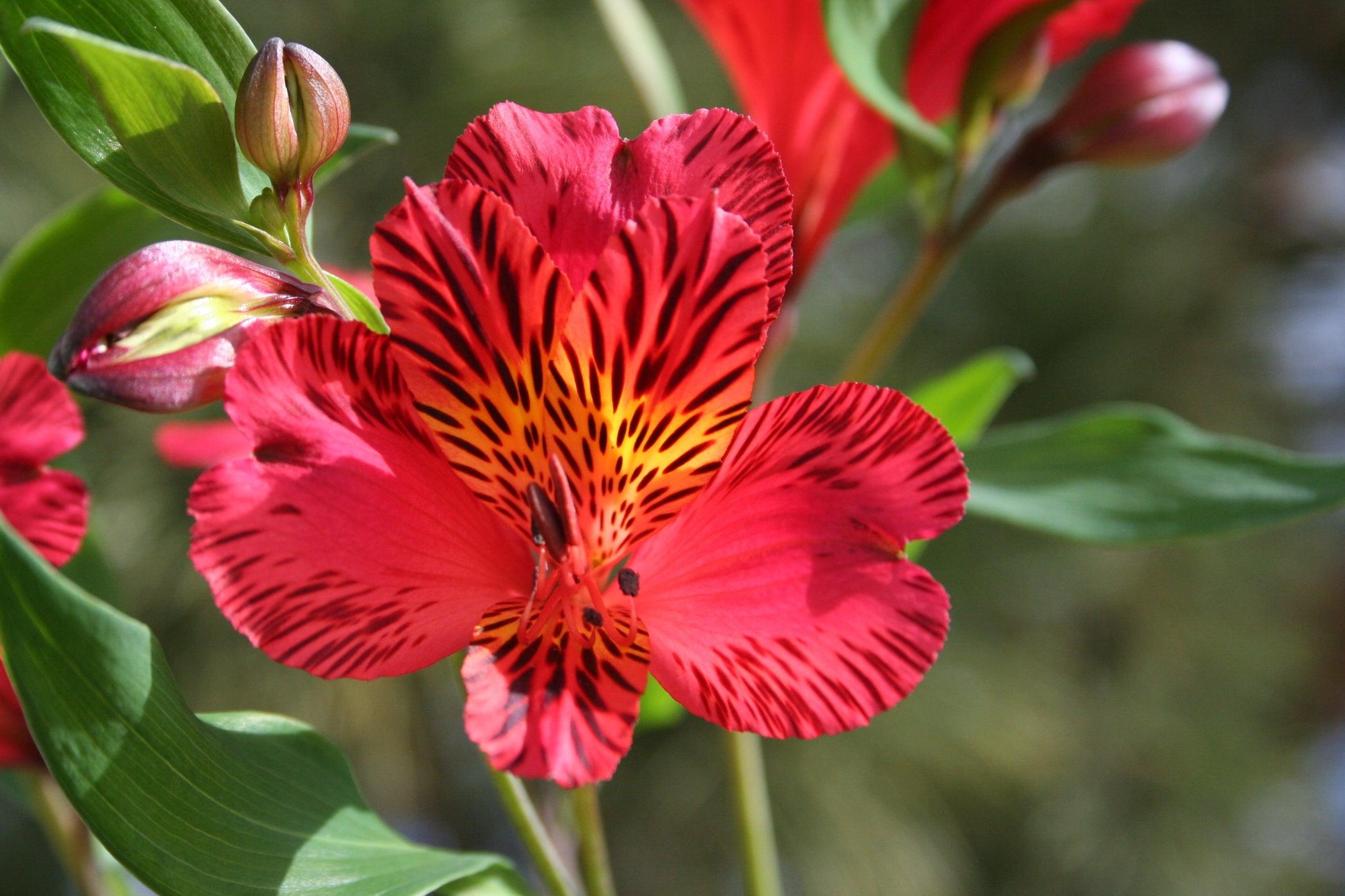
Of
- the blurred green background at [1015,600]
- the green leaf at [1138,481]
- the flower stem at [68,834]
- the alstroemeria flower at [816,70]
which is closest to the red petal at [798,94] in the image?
the alstroemeria flower at [816,70]

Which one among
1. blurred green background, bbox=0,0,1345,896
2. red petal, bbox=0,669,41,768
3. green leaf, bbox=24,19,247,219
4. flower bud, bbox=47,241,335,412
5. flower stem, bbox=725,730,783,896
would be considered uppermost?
green leaf, bbox=24,19,247,219

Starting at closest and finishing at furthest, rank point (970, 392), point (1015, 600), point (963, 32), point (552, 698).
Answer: point (552, 698) < point (963, 32) < point (970, 392) < point (1015, 600)

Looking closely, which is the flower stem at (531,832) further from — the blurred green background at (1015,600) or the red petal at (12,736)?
the blurred green background at (1015,600)

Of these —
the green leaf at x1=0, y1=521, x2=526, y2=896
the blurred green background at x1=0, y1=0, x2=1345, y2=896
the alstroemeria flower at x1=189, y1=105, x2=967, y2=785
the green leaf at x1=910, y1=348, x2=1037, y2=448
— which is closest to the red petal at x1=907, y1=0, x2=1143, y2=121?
the green leaf at x1=910, y1=348, x2=1037, y2=448

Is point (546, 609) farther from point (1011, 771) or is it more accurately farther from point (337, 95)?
point (1011, 771)

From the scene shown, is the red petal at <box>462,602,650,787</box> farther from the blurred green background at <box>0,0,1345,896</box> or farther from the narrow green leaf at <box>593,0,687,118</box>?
the blurred green background at <box>0,0,1345,896</box>

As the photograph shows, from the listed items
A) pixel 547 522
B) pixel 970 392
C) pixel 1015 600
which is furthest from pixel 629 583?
pixel 1015 600

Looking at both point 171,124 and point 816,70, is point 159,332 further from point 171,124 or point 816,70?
point 816,70
